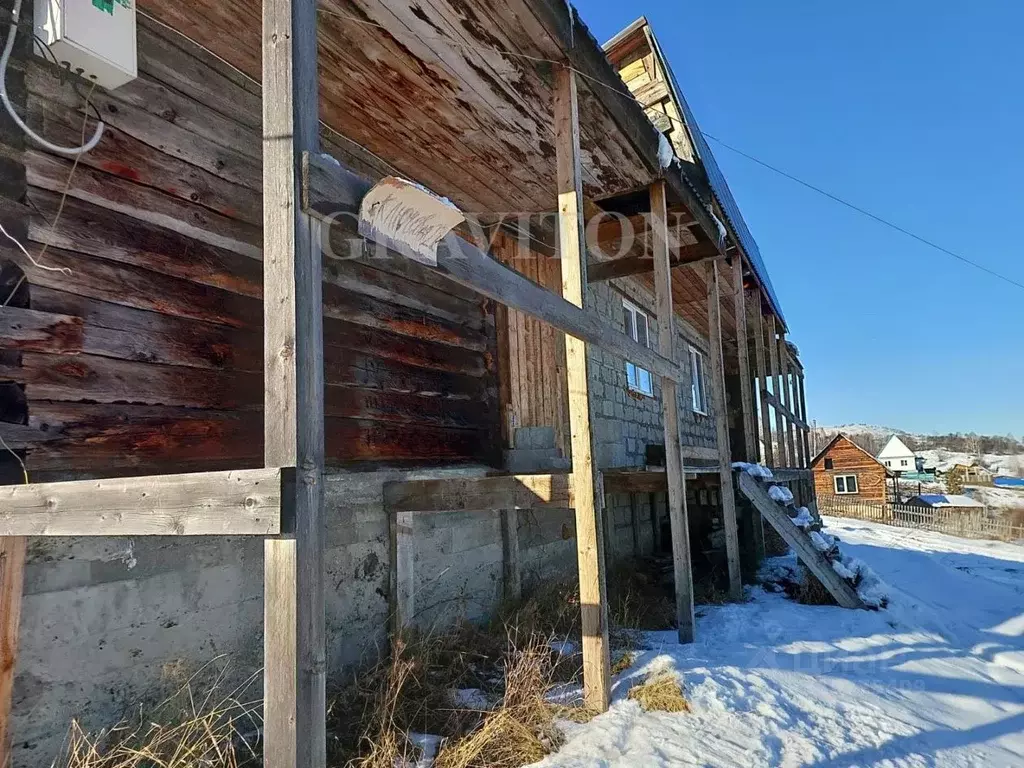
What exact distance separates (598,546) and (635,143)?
2.86 metres

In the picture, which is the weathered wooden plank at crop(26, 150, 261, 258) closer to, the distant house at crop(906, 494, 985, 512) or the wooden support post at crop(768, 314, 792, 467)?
the wooden support post at crop(768, 314, 792, 467)

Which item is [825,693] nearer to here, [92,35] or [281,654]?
[281,654]

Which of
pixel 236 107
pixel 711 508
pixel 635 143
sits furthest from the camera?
pixel 711 508

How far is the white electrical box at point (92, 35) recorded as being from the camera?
8.54 feet

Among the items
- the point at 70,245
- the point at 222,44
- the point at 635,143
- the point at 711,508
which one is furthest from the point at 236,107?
the point at 711,508

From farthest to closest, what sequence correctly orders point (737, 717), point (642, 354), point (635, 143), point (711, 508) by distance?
point (711, 508) → point (635, 143) → point (642, 354) → point (737, 717)

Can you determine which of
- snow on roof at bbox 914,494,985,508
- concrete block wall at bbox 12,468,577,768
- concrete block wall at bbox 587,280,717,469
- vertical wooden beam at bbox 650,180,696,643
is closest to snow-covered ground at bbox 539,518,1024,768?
vertical wooden beam at bbox 650,180,696,643

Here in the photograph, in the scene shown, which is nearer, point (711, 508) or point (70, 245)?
point (70, 245)

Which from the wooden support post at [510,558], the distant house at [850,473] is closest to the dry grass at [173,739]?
the wooden support post at [510,558]

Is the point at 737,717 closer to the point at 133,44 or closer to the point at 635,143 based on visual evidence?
the point at 635,143

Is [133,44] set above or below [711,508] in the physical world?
→ above

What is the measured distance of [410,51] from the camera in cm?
348

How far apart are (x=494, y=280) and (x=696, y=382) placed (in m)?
9.58

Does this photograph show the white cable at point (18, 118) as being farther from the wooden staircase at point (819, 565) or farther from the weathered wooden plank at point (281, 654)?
the wooden staircase at point (819, 565)
